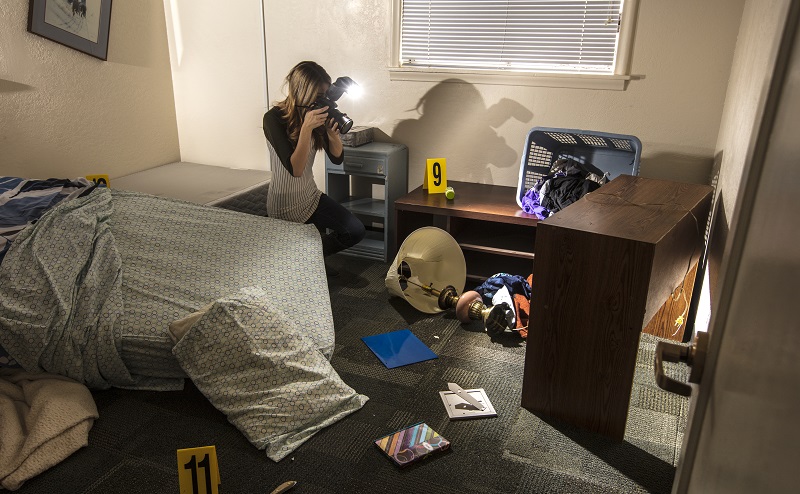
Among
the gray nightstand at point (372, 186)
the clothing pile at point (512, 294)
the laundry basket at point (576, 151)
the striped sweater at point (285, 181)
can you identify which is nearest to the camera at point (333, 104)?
the striped sweater at point (285, 181)

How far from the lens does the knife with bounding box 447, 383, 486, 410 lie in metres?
2.33

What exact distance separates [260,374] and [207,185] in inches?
78.5

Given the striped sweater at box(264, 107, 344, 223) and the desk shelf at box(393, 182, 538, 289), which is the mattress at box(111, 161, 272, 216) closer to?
the striped sweater at box(264, 107, 344, 223)

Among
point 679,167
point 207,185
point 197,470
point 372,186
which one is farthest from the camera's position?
point 372,186

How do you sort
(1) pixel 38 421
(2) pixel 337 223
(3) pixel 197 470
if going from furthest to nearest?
(2) pixel 337 223
(1) pixel 38 421
(3) pixel 197 470

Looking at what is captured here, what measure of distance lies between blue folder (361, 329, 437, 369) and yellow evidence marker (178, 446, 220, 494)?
41.5 inches

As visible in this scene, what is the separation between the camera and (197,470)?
1.63m

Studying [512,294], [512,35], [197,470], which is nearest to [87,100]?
[512,35]

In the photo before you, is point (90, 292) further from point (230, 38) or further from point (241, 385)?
point (230, 38)

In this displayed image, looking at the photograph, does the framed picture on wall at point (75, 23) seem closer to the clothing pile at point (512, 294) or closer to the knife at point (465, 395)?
the clothing pile at point (512, 294)

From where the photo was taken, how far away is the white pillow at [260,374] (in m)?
2.14

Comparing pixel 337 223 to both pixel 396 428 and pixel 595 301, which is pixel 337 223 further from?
pixel 595 301

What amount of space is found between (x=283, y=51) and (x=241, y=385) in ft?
8.25

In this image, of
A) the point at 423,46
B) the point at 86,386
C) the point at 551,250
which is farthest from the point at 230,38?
the point at 551,250
